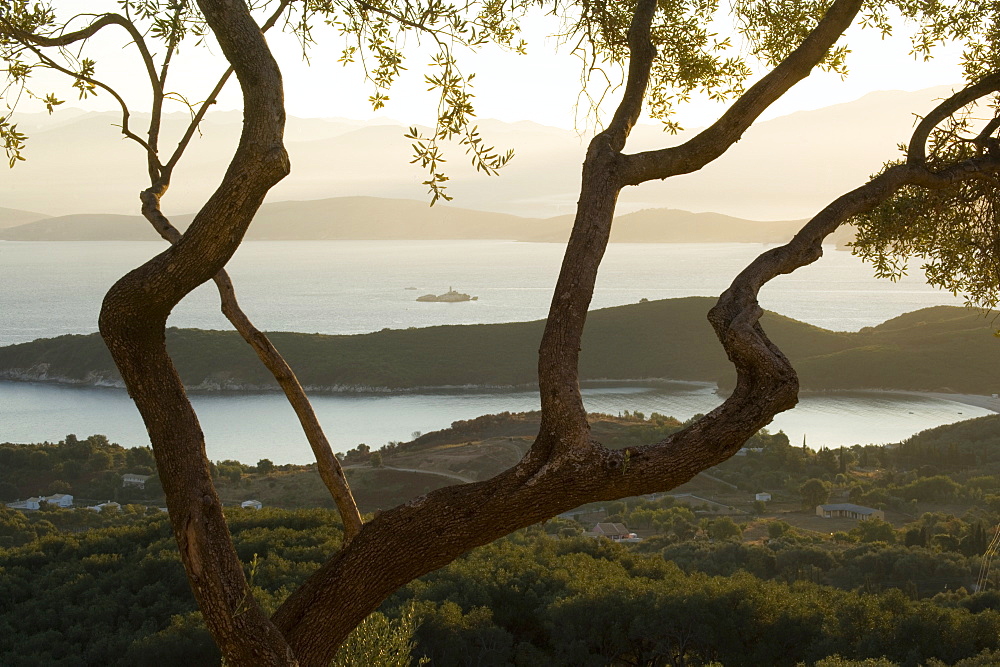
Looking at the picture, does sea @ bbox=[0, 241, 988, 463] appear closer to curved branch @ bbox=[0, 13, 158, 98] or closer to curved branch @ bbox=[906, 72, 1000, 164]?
curved branch @ bbox=[0, 13, 158, 98]

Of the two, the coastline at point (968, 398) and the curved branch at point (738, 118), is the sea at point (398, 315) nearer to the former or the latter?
the coastline at point (968, 398)

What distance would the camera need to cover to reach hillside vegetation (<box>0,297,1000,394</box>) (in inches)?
2036

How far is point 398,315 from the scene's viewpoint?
265 ft

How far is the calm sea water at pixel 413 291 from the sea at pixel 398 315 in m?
0.31

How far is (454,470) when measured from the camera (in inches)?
1158

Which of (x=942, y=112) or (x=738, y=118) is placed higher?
(x=942, y=112)

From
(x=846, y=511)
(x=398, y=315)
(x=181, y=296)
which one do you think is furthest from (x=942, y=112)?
(x=398, y=315)

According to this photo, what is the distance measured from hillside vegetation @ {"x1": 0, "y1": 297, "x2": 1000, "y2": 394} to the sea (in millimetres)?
1580

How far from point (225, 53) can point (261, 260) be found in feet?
534

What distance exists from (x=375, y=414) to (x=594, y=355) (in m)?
15.3

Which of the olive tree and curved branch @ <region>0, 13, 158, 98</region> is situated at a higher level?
curved branch @ <region>0, 13, 158, 98</region>

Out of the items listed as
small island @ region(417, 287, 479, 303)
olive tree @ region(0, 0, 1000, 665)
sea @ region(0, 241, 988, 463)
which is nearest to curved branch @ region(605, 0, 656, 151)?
olive tree @ region(0, 0, 1000, 665)

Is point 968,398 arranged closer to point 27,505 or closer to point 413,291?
point 27,505

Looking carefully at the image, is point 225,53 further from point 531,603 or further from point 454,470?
point 454,470
